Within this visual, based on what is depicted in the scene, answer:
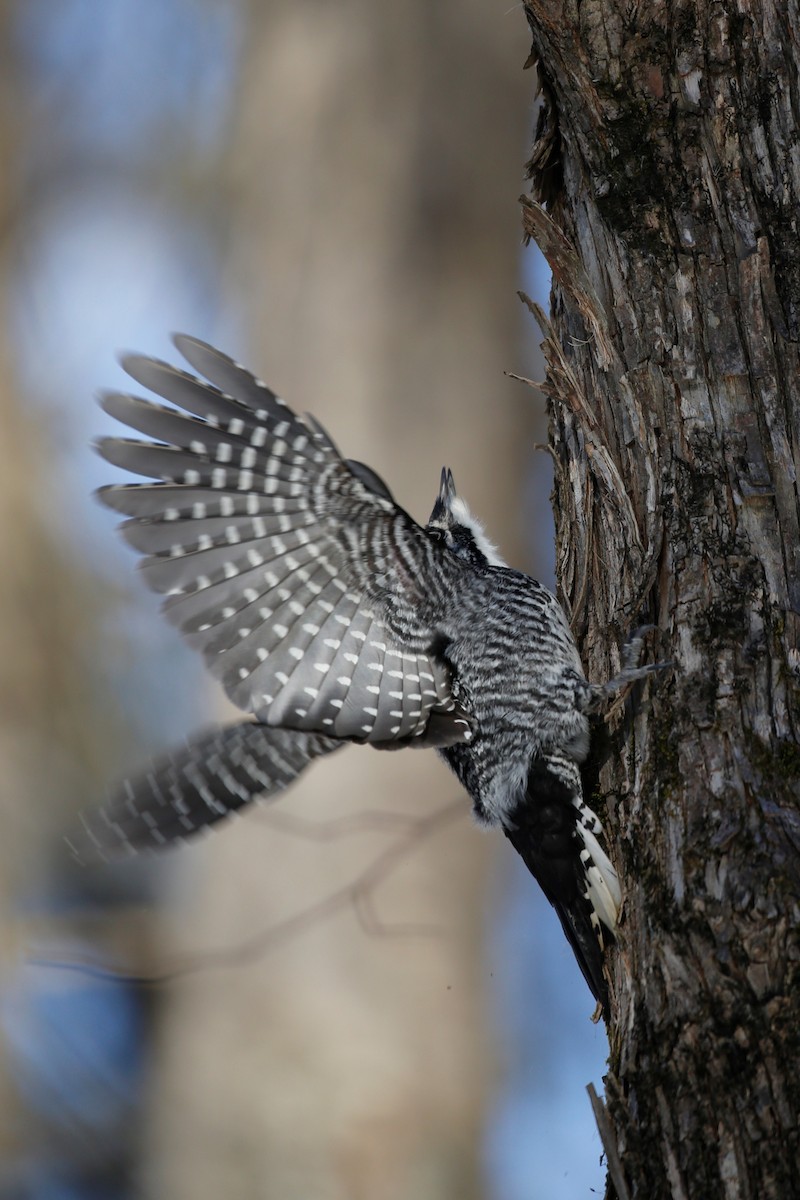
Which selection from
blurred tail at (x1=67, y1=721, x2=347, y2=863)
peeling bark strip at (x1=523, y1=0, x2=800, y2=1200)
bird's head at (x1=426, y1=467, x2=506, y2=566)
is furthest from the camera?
bird's head at (x1=426, y1=467, x2=506, y2=566)

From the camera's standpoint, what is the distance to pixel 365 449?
15.3 ft

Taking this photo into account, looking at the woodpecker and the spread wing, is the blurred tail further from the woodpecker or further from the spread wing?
the spread wing

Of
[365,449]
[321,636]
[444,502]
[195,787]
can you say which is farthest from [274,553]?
[365,449]

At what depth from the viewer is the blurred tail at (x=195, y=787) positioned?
2.84 metres

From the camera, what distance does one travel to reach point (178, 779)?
2910 mm

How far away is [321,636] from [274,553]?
0.23 m

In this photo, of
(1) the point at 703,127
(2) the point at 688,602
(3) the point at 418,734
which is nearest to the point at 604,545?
(2) the point at 688,602

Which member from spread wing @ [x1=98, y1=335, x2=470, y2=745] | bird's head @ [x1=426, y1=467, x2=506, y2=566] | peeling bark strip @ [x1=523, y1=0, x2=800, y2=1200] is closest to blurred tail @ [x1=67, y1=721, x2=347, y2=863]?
spread wing @ [x1=98, y1=335, x2=470, y2=745]

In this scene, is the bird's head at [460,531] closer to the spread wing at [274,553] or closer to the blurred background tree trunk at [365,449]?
the spread wing at [274,553]

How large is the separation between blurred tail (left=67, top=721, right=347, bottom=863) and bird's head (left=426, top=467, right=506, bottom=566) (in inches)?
28.2

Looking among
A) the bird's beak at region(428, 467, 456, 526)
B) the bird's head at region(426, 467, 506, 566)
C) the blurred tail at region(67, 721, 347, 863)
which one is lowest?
the blurred tail at region(67, 721, 347, 863)

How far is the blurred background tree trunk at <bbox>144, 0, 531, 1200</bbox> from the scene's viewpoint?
13.2 ft

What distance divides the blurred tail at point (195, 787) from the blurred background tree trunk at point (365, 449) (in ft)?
4.22

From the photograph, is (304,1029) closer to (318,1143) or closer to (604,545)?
(318,1143)
